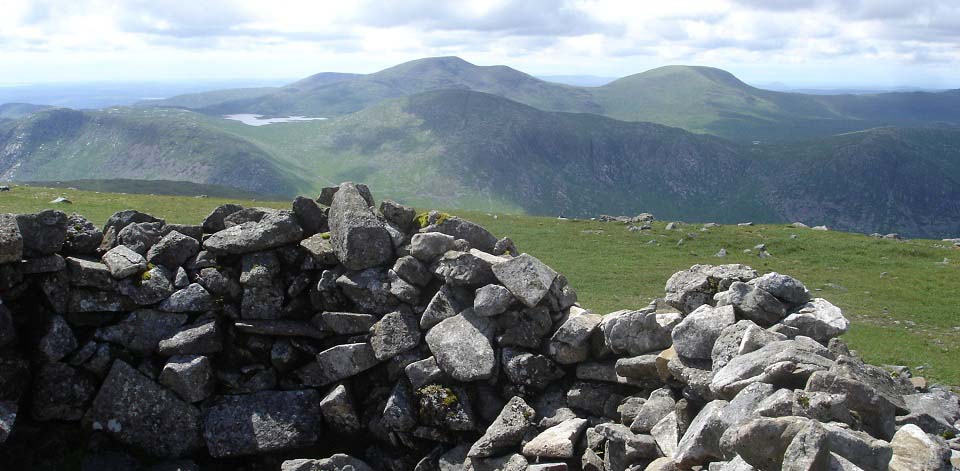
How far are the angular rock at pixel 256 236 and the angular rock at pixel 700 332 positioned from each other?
1087 centimetres

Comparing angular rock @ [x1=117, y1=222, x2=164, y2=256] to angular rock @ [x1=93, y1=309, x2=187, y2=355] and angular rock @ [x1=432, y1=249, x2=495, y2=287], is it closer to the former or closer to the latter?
angular rock @ [x1=93, y1=309, x2=187, y2=355]

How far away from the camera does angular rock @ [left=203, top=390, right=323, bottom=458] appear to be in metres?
15.3

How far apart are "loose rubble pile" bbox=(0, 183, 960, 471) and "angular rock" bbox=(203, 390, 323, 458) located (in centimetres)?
5

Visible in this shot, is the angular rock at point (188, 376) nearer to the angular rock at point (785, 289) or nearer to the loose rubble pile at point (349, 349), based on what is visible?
the loose rubble pile at point (349, 349)

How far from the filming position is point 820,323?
1290 cm

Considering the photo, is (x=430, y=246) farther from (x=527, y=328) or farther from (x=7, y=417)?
→ (x=7, y=417)

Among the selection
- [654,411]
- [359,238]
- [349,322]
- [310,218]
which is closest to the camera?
[654,411]

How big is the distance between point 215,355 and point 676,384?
39.0ft

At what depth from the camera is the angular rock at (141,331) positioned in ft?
51.9

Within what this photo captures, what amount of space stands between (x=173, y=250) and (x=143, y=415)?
4514 mm

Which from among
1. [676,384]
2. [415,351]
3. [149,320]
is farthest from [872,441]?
[149,320]

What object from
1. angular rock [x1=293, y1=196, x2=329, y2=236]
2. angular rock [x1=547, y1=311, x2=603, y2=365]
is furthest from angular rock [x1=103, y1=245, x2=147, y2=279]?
angular rock [x1=547, y1=311, x2=603, y2=365]

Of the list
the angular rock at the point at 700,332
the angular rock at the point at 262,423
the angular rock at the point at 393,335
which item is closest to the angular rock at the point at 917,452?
the angular rock at the point at 700,332

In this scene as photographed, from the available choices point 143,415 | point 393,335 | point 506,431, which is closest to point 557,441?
point 506,431
